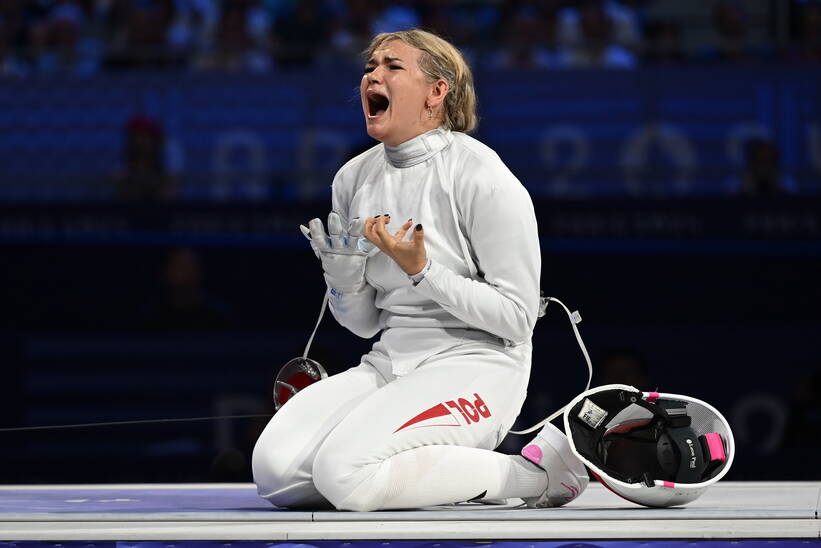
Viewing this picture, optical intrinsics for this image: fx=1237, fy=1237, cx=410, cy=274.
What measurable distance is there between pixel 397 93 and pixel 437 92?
110 mm

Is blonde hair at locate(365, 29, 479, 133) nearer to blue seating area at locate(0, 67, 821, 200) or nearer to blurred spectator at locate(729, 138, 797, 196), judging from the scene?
blue seating area at locate(0, 67, 821, 200)

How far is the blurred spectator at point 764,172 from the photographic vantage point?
5.85 m

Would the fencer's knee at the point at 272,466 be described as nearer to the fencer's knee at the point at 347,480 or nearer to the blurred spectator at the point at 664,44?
the fencer's knee at the point at 347,480

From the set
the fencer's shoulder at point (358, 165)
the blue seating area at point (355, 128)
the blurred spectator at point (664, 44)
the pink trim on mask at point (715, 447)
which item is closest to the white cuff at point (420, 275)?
the fencer's shoulder at point (358, 165)

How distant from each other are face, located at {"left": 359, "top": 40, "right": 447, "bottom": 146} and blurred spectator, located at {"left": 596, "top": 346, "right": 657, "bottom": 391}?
7.82 ft

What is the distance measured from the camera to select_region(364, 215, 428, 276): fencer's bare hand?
2613 mm

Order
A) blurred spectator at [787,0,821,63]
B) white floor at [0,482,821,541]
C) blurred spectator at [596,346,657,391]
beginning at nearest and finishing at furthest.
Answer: white floor at [0,482,821,541] < blurred spectator at [596,346,657,391] < blurred spectator at [787,0,821,63]

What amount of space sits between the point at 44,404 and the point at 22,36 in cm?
275

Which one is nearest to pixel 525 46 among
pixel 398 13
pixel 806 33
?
pixel 398 13

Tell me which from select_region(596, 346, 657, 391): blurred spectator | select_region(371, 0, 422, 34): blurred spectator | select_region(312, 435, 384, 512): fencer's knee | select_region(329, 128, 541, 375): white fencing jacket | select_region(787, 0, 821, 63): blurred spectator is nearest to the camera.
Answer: select_region(312, 435, 384, 512): fencer's knee

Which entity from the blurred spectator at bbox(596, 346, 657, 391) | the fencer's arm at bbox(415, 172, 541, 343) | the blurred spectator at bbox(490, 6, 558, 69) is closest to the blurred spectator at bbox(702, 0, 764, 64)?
the blurred spectator at bbox(490, 6, 558, 69)

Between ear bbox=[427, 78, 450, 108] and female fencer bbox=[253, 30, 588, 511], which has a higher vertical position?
ear bbox=[427, 78, 450, 108]

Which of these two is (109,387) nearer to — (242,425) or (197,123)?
(242,425)

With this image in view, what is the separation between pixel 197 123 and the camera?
6.55 m
